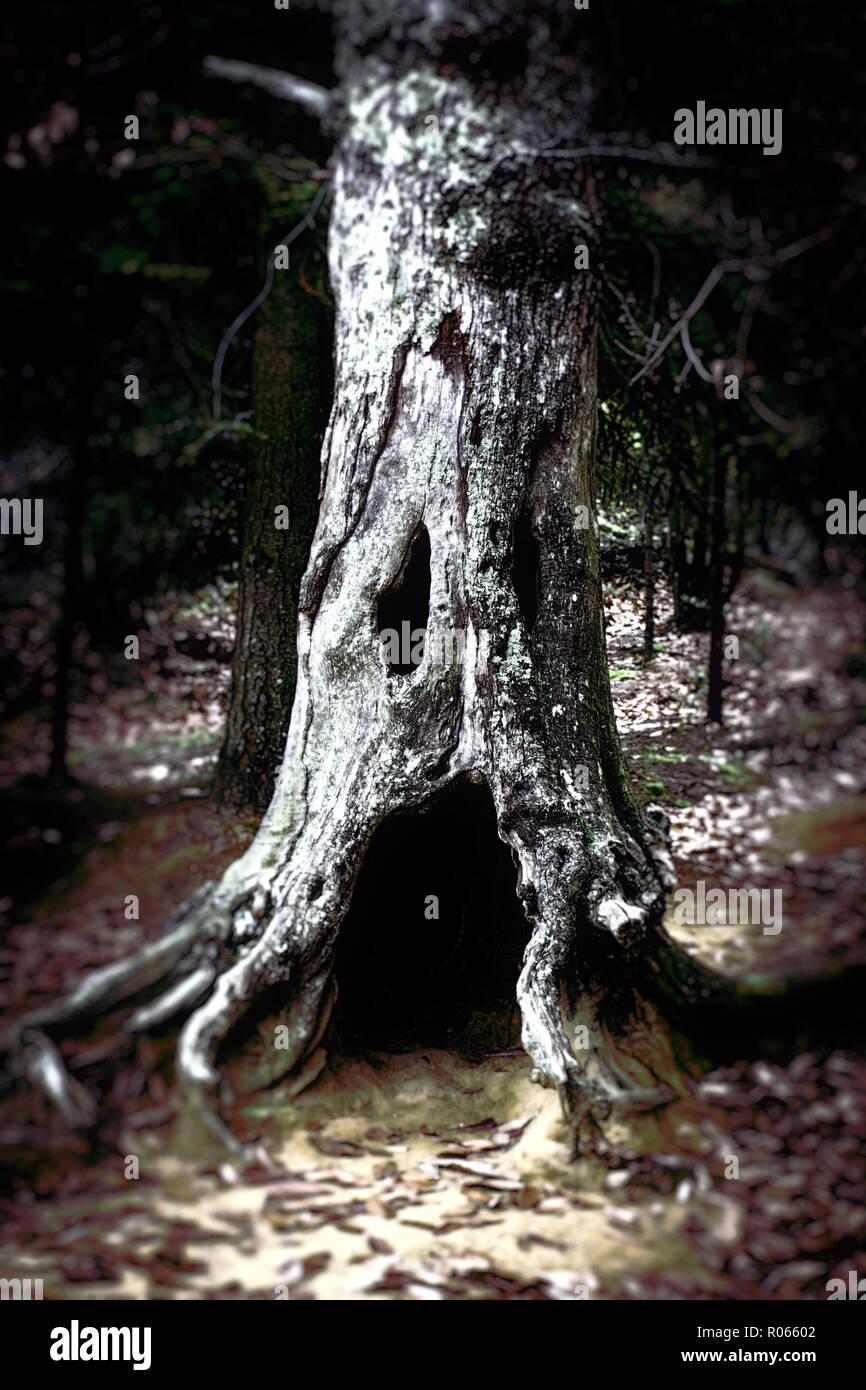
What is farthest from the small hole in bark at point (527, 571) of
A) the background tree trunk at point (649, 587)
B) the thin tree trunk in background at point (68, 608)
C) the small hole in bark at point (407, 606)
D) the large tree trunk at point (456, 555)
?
the thin tree trunk in background at point (68, 608)

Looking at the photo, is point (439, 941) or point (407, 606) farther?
point (439, 941)

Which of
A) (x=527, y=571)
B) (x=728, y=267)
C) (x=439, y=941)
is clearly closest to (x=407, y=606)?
(x=527, y=571)

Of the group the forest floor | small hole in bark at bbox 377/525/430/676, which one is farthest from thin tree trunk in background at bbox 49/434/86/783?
small hole in bark at bbox 377/525/430/676

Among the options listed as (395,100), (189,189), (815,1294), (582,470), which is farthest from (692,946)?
(189,189)

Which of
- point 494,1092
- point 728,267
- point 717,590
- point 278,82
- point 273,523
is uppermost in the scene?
point 278,82

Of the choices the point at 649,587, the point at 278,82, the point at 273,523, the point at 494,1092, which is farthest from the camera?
the point at 273,523

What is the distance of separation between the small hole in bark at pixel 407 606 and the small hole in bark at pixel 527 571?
16.8 inches

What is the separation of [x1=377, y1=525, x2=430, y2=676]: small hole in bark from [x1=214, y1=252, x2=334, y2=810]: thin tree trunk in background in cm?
64

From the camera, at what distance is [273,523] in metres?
4.18

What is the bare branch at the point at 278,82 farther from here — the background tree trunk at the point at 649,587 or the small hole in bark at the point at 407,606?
the background tree trunk at the point at 649,587

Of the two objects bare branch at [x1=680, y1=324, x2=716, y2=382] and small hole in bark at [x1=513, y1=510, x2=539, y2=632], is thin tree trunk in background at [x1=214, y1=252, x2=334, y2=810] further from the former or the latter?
bare branch at [x1=680, y1=324, x2=716, y2=382]

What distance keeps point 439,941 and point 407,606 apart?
1.71m

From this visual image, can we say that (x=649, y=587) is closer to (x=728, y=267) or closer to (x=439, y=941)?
(x=728, y=267)

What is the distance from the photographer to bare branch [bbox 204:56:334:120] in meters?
3.66
